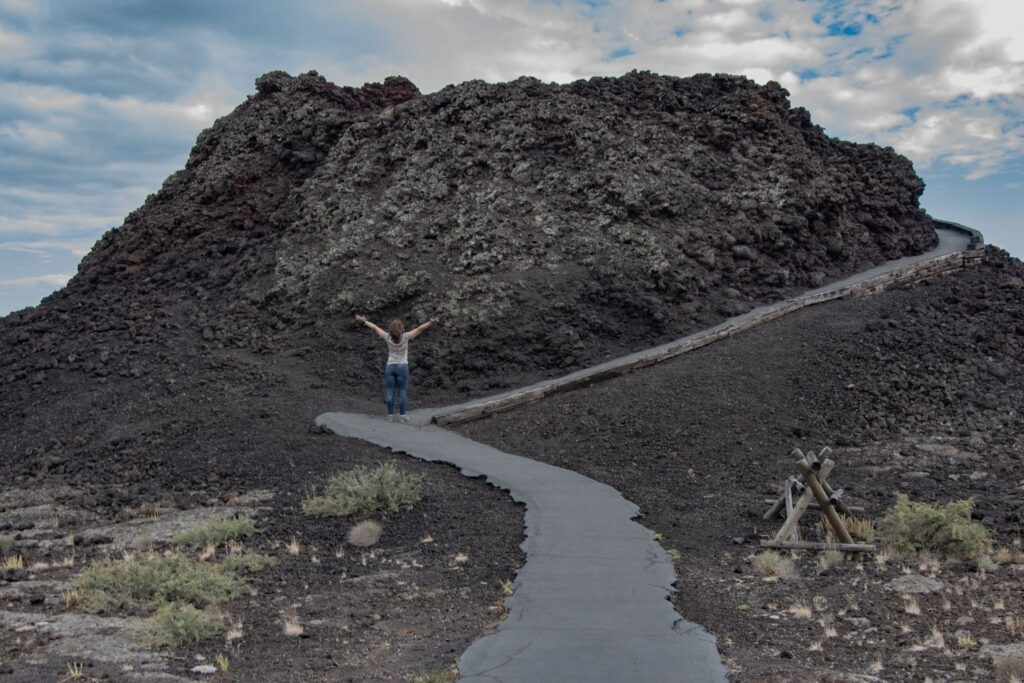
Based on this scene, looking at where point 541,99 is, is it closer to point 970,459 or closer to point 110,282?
point 110,282

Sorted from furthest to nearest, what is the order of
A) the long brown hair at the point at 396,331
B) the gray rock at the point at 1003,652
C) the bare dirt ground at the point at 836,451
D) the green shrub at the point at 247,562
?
the long brown hair at the point at 396,331
the green shrub at the point at 247,562
the bare dirt ground at the point at 836,451
the gray rock at the point at 1003,652

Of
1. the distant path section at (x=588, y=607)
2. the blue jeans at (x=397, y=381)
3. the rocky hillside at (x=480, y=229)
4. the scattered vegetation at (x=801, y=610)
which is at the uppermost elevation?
the rocky hillside at (x=480, y=229)

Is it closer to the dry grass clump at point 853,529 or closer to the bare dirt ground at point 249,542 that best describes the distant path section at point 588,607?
the bare dirt ground at point 249,542

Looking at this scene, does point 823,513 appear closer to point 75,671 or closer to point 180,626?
point 180,626

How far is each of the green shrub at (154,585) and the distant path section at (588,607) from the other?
7.55ft

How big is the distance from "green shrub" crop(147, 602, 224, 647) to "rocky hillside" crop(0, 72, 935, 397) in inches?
438

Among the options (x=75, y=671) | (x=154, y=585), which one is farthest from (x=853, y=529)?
(x=75, y=671)

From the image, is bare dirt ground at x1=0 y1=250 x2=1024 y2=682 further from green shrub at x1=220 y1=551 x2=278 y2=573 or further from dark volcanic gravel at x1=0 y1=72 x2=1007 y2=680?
green shrub at x1=220 y1=551 x2=278 y2=573

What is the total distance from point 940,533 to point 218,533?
664 centimetres

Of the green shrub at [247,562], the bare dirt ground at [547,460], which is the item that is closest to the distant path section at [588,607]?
the bare dirt ground at [547,460]

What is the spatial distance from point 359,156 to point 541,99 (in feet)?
17.5

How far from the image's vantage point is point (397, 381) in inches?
572

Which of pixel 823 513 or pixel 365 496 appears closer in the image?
pixel 823 513

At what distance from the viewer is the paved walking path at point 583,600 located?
4859 mm
